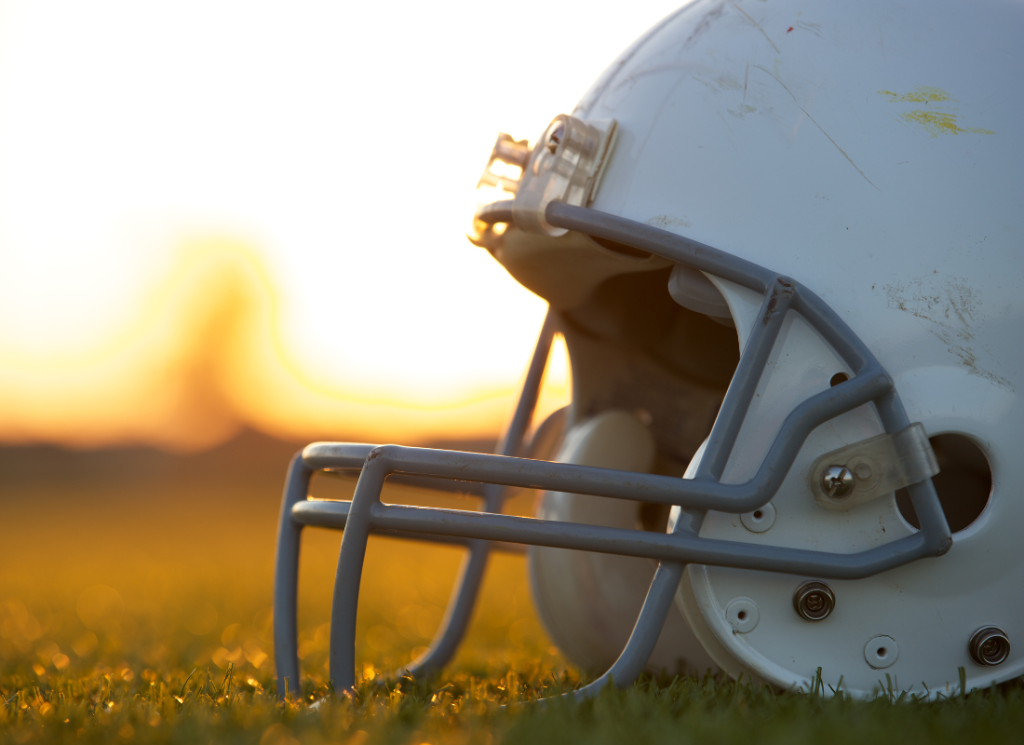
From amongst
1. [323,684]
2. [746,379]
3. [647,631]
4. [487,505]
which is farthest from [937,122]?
[323,684]

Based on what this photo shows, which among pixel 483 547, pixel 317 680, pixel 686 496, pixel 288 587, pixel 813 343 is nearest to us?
pixel 686 496

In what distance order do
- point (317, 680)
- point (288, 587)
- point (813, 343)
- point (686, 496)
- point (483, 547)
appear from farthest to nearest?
point (483, 547)
point (317, 680)
point (288, 587)
point (813, 343)
point (686, 496)

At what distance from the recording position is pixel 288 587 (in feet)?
5.12

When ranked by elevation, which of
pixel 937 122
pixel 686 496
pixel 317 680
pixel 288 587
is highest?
pixel 937 122

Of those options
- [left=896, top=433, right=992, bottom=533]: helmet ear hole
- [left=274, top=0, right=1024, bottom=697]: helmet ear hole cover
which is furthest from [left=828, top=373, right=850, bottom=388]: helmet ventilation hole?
[left=896, top=433, right=992, bottom=533]: helmet ear hole

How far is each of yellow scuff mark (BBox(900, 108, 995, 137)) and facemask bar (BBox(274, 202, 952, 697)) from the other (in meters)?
0.36

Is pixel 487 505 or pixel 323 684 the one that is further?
pixel 487 505

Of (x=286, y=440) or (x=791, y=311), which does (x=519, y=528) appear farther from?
(x=286, y=440)

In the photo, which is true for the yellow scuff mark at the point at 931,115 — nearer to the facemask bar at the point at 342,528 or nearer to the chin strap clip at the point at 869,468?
the chin strap clip at the point at 869,468

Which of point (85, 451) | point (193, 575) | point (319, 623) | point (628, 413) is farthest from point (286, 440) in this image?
point (628, 413)

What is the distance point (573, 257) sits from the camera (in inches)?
66.2

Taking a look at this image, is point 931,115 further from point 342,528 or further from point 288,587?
point 288,587

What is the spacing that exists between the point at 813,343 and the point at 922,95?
1.52 ft

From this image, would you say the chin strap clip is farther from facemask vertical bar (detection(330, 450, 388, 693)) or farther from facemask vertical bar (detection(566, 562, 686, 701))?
facemask vertical bar (detection(330, 450, 388, 693))
